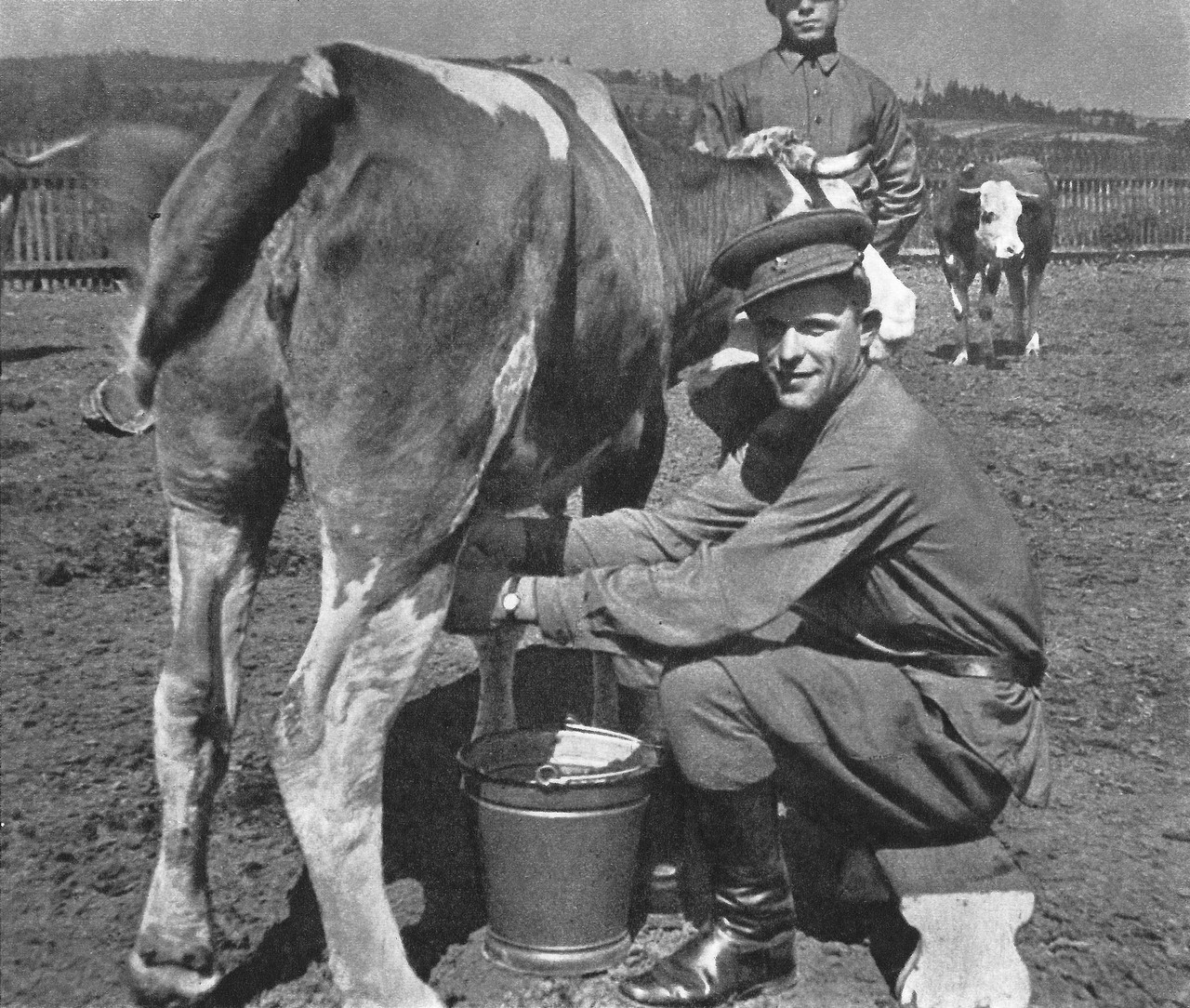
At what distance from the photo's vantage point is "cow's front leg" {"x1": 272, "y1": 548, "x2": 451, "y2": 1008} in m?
2.82

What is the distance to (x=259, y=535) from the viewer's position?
3.11m

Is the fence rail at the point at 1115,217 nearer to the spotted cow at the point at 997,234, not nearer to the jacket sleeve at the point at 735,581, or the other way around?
the spotted cow at the point at 997,234

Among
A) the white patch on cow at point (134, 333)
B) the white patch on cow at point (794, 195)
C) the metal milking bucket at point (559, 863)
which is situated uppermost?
the white patch on cow at point (794, 195)

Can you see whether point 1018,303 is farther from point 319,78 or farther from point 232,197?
point 232,197

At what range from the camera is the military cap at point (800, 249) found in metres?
3.07

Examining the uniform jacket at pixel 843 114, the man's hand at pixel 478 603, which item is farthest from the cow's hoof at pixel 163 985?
the uniform jacket at pixel 843 114

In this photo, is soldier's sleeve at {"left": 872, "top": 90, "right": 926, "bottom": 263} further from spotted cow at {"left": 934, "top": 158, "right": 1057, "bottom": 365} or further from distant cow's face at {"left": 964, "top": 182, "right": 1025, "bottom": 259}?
distant cow's face at {"left": 964, "top": 182, "right": 1025, "bottom": 259}

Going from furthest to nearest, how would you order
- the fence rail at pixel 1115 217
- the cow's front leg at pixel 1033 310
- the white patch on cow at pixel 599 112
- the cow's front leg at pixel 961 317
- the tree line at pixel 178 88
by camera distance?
the fence rail at pixel 1115 217, the cow's front leg at pixel 1033 310, the cow's front leg at pixel 961 317, the tree line at pixel 178 88, the white patch on cow at pixel 599 112

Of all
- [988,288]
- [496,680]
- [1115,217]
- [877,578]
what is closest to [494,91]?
[877,578]

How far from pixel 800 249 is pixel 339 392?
108cm

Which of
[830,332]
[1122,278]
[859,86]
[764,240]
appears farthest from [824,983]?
[1122,278]

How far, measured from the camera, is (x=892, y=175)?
5.06 m

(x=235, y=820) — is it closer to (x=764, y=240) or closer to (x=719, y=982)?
(x=719, y=982)

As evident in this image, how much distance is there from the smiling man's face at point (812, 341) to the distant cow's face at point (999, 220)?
466 inches
